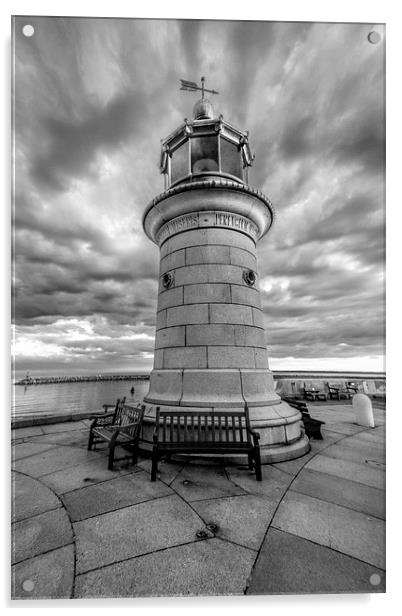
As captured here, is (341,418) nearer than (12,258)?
No

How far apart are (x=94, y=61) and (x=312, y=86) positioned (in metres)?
2.44

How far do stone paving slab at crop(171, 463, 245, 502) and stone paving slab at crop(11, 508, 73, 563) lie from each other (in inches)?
50.4

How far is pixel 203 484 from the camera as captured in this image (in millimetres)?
3625

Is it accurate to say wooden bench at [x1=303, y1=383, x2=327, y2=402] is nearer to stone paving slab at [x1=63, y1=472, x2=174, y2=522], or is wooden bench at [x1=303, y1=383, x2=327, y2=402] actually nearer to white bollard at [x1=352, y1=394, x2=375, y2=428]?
white bollard at [x1=352, y1=394, x2=375, y2=428]

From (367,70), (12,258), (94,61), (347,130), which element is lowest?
(12,258)

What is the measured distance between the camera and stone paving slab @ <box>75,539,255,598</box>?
1.97m

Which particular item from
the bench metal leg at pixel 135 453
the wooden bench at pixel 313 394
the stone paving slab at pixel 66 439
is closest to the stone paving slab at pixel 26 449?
the stone paving slab at pixel 66 439

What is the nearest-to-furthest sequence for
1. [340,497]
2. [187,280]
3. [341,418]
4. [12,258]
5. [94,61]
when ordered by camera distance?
[12,258] < [94,61] < [340,497] < [187,280] < [341,418]

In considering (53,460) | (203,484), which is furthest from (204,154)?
(53,460)

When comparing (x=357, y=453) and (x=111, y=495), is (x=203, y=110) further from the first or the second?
(x=357, y=453)

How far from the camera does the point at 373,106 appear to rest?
284 cm

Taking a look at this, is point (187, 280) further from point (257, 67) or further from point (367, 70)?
point (367, 70)

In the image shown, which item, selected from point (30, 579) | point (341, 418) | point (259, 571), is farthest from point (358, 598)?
point (341, 418)

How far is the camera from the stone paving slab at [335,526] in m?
2.39
